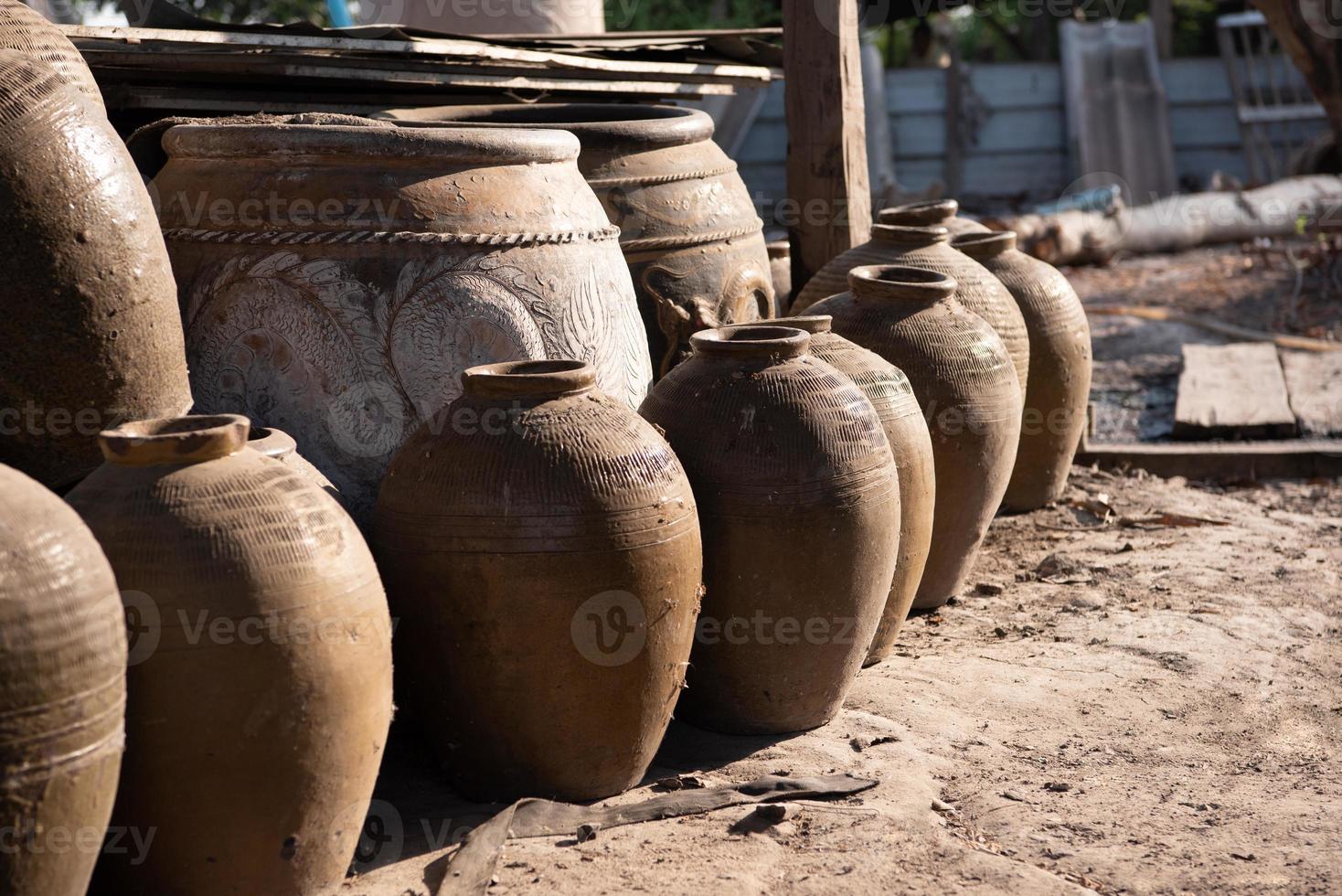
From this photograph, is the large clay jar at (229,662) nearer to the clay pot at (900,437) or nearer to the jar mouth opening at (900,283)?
the clay pot at (900,437)

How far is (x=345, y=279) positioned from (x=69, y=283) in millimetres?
722

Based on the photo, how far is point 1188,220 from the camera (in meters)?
12.0

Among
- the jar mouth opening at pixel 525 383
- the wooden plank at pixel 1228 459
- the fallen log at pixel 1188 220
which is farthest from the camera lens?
the fallen log at pixel 1188 220

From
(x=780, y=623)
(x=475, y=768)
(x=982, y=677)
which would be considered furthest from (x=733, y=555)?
(x=982, y=677)

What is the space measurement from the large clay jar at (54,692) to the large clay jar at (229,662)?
0.16 meters

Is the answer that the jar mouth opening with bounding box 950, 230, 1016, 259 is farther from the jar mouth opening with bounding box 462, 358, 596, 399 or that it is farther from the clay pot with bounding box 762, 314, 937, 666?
the jar mouth opening with bounding box 462, 358, 596, 399

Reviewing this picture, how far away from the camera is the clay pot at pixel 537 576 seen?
112 inches

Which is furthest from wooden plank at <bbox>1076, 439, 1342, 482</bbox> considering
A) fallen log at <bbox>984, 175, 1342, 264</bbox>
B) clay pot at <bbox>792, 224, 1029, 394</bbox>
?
fallen log at <bbox>984, 175, 1342, 264</bbox>

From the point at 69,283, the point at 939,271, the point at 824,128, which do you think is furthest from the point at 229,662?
the point at 824,128

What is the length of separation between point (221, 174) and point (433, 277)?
57 centimetres

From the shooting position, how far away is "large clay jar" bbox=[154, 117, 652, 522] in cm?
332

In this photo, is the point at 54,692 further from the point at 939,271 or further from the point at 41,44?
the point at 939,271

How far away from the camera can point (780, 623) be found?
11.1 ft

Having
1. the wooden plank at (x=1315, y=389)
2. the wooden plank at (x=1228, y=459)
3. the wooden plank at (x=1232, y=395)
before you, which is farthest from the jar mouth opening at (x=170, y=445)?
the wooden plank at (x=1315, y=389)
